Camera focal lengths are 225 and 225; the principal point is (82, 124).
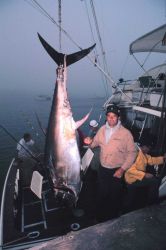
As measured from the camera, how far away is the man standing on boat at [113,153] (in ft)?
13.1

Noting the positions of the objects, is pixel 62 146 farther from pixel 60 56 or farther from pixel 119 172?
pixel 60 56

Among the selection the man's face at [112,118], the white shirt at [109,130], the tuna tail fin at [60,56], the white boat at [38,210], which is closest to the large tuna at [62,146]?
the tuna tail fin at [60,56]

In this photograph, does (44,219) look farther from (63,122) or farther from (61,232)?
(63,122)

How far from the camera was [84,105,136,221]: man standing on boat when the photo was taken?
13.1ft

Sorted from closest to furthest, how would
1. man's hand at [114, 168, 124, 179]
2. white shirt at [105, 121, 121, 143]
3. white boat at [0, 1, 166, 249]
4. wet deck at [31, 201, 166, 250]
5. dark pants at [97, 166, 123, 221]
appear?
wet deck at [31, 201, 166, 250], man's hand at [114, 168, 124, 179], white shirt at [105, 121, 121, 143], dark pants at [97, 166, 123, 221], white boat at [0, 1, 166, 249]

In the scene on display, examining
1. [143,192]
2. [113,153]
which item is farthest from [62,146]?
[143,192]

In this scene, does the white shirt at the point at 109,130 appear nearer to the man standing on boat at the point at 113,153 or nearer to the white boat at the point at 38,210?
the man standing on boat at the point at 113,153

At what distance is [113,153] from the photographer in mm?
4113

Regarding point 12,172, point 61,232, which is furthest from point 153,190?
point 12,172

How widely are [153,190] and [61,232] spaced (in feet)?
7.47

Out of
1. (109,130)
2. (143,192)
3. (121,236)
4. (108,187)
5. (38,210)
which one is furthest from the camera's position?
(38,210)

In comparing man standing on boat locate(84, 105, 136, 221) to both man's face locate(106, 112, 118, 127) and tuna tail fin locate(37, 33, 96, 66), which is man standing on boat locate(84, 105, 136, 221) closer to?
man's face locate(106, 112, 118, 127)

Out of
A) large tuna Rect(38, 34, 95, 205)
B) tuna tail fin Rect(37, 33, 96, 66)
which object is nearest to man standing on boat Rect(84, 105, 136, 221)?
large tuna Rect(38, 34, 95, 205)

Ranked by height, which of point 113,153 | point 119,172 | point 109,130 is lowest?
point 119,172
